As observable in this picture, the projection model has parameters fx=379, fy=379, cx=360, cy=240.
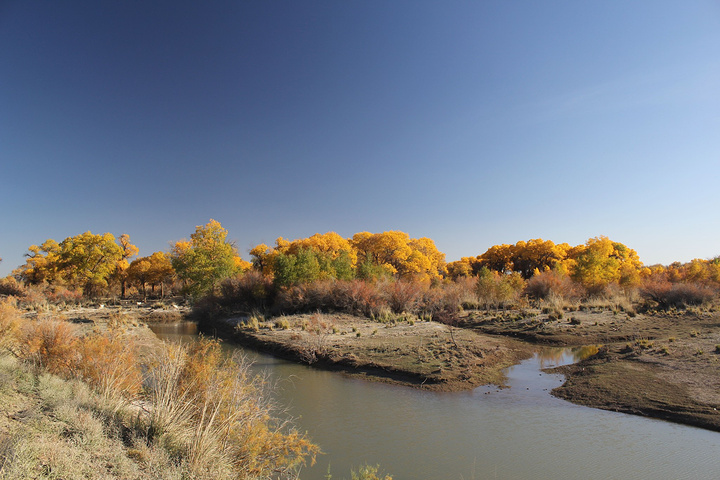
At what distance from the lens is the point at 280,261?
99.0 feet

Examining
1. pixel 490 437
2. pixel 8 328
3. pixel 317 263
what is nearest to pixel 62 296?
pixel 317 263

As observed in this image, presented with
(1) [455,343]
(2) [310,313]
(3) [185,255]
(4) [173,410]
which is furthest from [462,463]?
(3) [185,255]

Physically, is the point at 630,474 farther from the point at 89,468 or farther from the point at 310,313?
the point at 310,313

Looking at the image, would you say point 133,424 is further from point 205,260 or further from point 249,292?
point 205,260

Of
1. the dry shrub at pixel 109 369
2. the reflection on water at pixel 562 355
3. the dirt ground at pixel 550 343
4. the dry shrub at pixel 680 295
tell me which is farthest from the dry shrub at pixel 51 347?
the dry shrub at pixel 680 295

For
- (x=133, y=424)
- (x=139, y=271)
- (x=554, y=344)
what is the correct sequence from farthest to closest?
(x=139, y=271) < (x=554, y=344) < (x=133, y=424)

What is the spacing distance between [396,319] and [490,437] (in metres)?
16.0

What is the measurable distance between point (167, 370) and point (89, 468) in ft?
6.35

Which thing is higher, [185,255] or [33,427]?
[185,255]

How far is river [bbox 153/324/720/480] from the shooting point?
668 centimetres

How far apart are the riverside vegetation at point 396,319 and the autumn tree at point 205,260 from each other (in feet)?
0.39

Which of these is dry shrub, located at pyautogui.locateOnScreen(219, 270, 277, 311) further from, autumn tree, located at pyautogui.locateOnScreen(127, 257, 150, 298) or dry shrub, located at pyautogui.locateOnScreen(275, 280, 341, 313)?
autumn tree, located at pyautogui.locateOnScreen(127, 257, 150, 298)

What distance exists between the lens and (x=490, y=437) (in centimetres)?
798

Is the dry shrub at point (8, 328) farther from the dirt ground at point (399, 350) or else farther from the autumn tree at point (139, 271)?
the autumn tree at point (139, 271)
